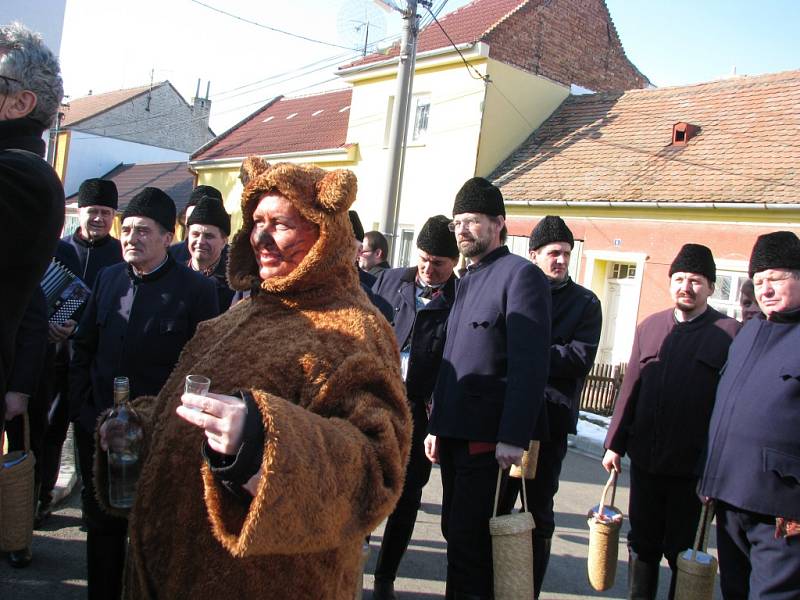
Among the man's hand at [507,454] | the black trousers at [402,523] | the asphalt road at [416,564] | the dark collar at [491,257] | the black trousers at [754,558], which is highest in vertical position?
the dark collar at [491,257]

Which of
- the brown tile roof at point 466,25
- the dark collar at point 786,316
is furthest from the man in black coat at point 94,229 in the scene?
the brown tile roof at point 466,25

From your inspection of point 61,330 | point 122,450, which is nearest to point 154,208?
point 61,330

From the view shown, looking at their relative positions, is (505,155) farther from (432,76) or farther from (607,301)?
(607,301)

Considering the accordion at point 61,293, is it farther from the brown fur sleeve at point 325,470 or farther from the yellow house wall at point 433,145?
the yellow house wall at point 433,145

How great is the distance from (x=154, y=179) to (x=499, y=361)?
3321cm

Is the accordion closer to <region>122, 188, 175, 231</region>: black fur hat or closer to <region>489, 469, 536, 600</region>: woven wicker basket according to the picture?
<region>122, 188, 175, 231</region>: black fur hat

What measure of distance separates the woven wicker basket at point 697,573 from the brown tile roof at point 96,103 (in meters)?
39.9

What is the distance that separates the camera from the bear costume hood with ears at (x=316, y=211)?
207 centimetres

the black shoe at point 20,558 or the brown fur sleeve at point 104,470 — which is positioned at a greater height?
the brown fur sleeve at point 104,470

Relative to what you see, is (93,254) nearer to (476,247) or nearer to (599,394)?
(476,247)

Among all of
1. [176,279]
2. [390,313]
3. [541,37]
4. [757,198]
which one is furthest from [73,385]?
[541,37]

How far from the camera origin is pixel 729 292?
1284 cm

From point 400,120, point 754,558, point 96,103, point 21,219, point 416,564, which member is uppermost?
point 96,103

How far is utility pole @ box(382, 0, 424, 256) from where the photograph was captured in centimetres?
1063
